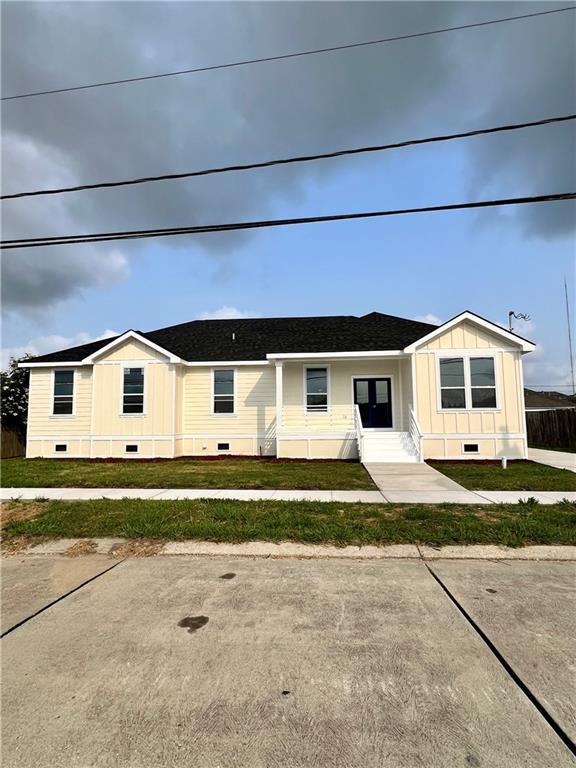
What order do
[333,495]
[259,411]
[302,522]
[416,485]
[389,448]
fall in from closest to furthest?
1. [302,522]
2. [333,495]
3. [416,485]
4. [389,448]
5. [259,411]

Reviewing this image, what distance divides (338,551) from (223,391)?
12.7m

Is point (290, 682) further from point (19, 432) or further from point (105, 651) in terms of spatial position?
point (19, 432)

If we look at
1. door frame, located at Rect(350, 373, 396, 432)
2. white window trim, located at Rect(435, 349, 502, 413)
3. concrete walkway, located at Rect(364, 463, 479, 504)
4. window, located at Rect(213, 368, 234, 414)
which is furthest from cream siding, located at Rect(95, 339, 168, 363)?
white window trim, located at Rect(435, 349, 502, 413)

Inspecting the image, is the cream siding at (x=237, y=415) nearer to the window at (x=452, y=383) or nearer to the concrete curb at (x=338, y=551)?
the window at (x=452, y=383)

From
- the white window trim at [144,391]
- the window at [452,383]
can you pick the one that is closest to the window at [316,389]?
the window at [452,383]

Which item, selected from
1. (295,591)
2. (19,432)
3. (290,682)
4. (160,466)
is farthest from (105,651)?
(19,432)

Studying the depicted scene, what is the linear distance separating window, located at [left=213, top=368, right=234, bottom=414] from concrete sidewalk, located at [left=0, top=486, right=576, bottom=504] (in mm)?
7863

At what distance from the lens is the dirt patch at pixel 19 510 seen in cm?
739

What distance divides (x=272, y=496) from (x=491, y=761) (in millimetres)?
6669

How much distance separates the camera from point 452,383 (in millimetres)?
15086

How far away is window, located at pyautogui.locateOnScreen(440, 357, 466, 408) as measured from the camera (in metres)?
15.0

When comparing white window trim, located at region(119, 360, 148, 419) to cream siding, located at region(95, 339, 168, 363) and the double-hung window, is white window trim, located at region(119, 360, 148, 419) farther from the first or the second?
the double-hung window

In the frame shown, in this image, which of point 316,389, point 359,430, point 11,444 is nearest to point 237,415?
point 316,389

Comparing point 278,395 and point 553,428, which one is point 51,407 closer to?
point 278,395
